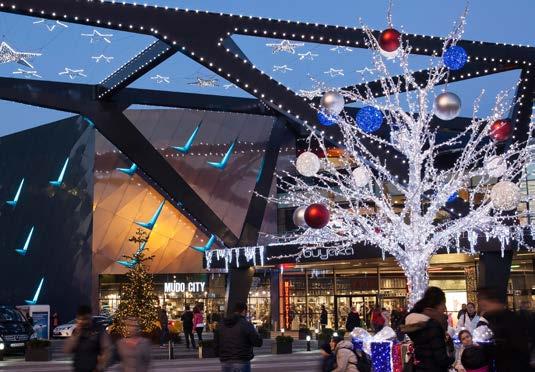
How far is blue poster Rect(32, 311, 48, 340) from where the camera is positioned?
35.3 meters

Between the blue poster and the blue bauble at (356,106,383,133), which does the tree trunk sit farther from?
the blue poster

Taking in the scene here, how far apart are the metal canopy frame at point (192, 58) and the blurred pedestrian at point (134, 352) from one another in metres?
11.7

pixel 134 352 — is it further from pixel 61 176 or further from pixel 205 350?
pixel 61 176

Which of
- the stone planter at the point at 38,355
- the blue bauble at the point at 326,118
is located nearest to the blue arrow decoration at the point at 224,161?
the stone planter at the point at 38,355

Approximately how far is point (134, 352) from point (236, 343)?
168 cm

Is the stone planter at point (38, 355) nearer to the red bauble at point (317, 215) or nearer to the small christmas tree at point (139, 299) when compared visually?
the small christmas tree at point (139, 299)

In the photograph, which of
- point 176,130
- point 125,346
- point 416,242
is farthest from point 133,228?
point 125,346

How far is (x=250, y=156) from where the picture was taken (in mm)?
42844

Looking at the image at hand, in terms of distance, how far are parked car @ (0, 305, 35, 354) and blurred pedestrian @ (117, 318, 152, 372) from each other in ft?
65.7

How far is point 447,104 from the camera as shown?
15336 mm

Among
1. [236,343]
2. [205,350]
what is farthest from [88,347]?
[205,350]

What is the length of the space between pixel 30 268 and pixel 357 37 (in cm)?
2986

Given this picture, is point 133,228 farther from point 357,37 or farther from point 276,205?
point 357,37

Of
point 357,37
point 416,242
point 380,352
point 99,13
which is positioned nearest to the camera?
point 380,352
